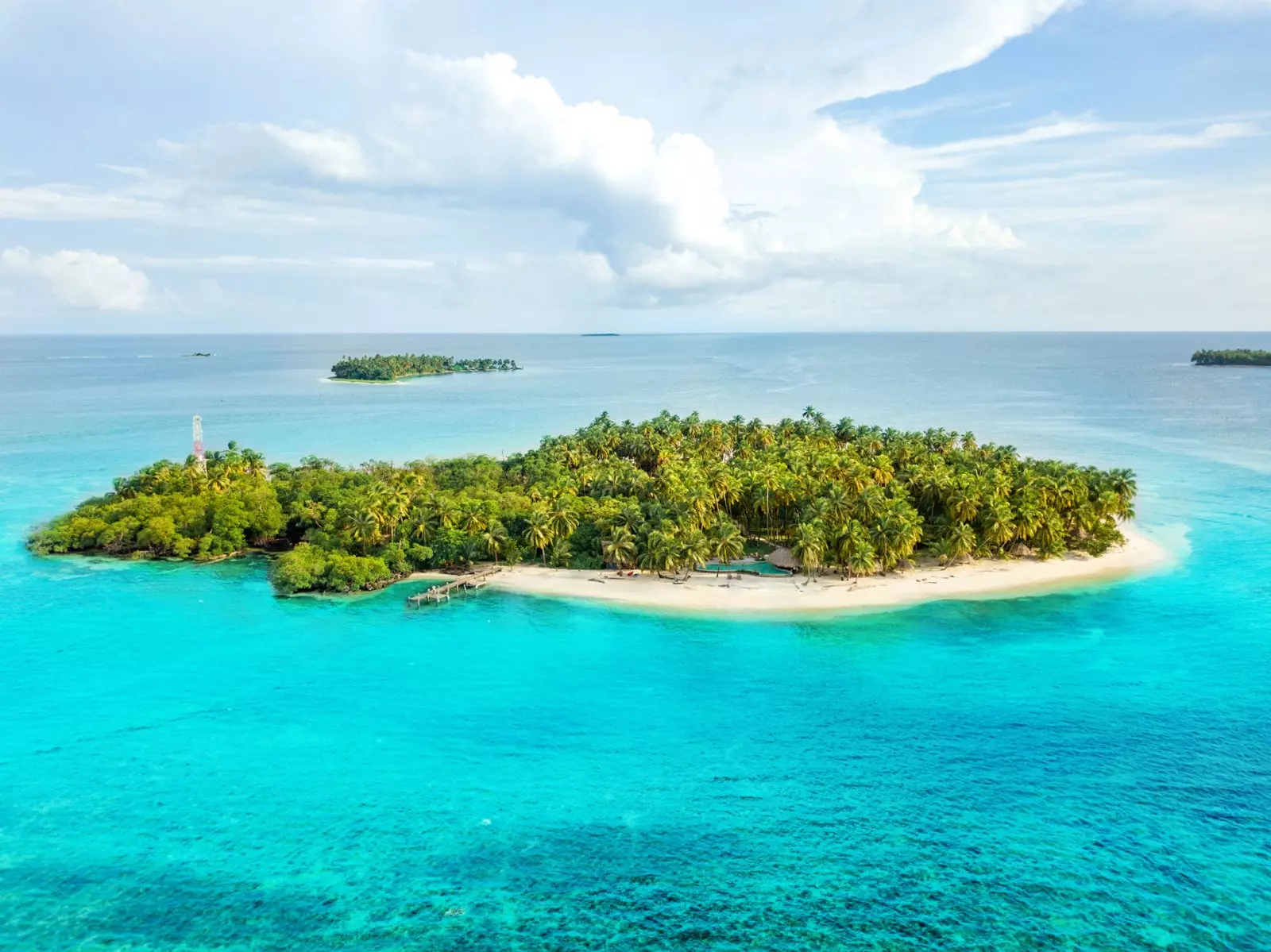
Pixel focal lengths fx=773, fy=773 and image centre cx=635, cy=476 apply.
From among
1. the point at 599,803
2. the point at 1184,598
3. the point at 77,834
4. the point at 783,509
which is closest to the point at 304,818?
the point at 77,834

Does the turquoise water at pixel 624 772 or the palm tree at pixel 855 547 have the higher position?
the palm tree at pixel 855 547

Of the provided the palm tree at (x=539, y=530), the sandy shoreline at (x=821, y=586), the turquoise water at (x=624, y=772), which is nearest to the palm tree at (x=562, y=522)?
the palm tree at (x=539, y=530)

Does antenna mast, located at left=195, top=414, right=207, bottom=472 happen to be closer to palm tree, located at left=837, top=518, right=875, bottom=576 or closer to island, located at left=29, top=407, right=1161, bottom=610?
island, located at left=29, top=407, right=1161, bottom=610

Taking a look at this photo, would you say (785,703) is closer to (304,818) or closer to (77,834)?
(304,818)

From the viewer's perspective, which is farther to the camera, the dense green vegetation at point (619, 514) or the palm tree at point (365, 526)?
the palm tree at point (365, 526)

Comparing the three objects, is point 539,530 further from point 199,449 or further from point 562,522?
point 199,449

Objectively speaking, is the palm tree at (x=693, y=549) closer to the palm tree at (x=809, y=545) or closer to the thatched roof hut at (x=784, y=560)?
the palm tree at (x=809, y=545)

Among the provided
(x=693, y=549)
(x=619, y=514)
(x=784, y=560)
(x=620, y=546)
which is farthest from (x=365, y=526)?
(x=784, y=560)
